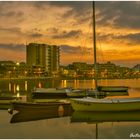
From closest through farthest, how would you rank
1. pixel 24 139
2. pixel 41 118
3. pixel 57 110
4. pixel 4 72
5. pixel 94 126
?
1. pixel 24 139
2. pixel 94 126
3. pixel 41 118
4. pixel 57 110
5. pixel 4 72

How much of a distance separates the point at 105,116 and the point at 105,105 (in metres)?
1.01

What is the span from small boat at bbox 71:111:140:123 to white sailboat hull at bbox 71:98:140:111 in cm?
40

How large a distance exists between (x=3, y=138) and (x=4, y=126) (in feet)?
14.9

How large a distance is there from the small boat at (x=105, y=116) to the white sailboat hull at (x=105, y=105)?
0.40m

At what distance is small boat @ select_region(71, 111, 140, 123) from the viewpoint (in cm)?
2764

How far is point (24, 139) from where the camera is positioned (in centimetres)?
2067

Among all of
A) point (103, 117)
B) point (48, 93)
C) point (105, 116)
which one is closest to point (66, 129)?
point (103, 117)

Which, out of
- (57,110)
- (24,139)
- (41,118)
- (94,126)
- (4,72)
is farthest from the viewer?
(4,72)

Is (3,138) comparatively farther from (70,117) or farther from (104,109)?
(104,109)

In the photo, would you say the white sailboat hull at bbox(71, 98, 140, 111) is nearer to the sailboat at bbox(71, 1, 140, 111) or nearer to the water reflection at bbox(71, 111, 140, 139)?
the sailboat at bbox(71, 1, 140, 111)

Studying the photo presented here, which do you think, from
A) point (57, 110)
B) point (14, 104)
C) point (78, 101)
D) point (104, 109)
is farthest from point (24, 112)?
point (104, 109)

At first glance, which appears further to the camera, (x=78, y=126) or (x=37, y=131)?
(x=78, y=126)

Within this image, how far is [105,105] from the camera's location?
94.8ft

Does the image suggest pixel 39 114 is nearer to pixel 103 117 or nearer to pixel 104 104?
pixel 103 117
